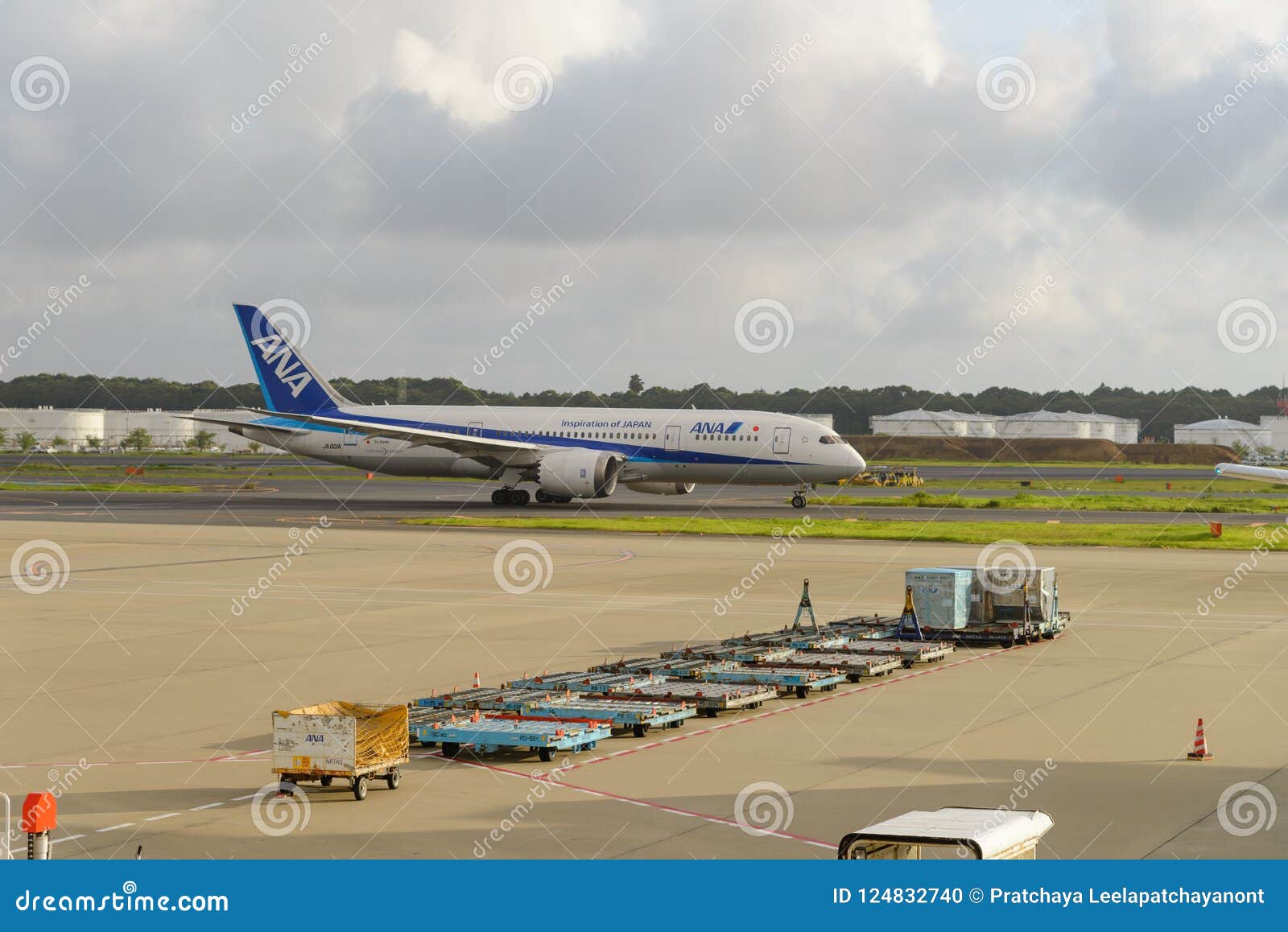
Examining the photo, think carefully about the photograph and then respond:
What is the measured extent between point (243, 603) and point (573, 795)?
18.7 meters

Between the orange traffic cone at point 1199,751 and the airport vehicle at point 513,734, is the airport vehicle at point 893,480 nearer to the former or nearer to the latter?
the orange traffic cone at point 1199,751

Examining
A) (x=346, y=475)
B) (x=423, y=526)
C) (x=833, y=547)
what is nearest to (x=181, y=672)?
(x=833, y=547)

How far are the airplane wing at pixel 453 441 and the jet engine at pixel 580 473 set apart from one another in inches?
66.9

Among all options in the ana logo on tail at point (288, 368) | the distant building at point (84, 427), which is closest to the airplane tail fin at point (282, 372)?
the ana logo on tail at point (288, 368)

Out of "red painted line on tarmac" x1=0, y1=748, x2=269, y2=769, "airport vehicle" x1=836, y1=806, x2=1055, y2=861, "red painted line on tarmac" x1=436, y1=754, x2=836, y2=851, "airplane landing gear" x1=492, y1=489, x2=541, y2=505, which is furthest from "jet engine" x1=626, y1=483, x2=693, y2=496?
"airport vehicle" x1=836, y1=806, x2=1055, y2=861

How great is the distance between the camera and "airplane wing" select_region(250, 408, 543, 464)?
2530 inches

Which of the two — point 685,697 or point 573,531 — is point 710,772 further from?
point 573,531

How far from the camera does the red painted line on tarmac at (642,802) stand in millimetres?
12547

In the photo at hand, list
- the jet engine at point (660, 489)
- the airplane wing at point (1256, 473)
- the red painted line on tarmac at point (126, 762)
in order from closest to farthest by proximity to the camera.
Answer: the red painted line on tarmac at point (126, 762)
the airplane wing at point (1256, 473)
the jet engine at point (660, 489)

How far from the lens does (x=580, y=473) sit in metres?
63.1

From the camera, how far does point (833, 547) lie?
48812 millimetres

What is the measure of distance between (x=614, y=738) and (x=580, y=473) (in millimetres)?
45585

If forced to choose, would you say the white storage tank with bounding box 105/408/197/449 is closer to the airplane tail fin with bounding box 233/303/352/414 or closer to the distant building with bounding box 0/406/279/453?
the distant building with bounding box 0/406/279/453

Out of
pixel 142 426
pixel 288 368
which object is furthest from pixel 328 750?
pixel 142 426
